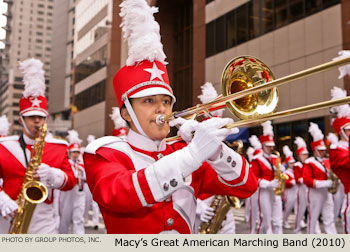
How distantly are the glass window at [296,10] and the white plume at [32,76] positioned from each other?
1166 cm

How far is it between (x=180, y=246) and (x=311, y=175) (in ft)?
25.7

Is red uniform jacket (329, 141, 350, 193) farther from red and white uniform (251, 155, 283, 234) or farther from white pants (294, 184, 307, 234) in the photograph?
white pants (294, 184, 307, 234)

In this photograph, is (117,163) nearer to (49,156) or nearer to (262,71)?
(262,71)

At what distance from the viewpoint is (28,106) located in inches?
184

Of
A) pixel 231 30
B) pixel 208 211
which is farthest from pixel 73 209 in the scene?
pixel 231 30

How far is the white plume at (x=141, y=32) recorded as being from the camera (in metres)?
2.37

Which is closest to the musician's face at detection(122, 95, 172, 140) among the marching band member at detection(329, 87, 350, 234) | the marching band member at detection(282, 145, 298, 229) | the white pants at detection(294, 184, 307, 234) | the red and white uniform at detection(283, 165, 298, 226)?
the marching band member at detection(329, 87, 350, 234)

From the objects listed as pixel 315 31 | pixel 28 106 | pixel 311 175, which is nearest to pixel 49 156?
pixel 28 106

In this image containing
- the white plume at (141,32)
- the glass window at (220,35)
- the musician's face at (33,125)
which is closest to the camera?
the white plume at (141,32)

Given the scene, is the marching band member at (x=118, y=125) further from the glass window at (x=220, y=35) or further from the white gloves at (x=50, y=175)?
the glass window at (x=220, y=35)

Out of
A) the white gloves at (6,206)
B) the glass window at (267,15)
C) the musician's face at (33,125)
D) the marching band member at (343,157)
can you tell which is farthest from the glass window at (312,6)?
the white gloves at (6,206)

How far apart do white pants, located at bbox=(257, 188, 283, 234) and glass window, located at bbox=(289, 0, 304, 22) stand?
7.70 meters

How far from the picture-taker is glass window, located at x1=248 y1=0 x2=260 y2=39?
→ 15727mm

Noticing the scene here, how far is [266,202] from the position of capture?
353 inches
